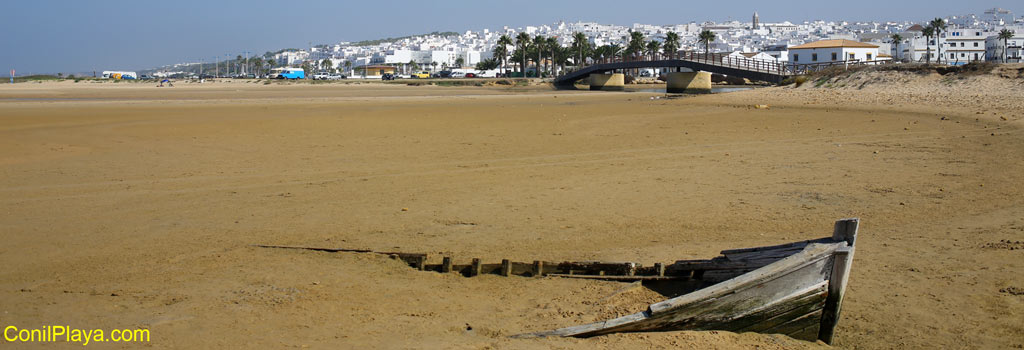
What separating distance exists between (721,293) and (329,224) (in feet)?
18.5

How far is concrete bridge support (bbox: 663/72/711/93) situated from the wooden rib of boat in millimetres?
54322

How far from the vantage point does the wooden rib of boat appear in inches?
235

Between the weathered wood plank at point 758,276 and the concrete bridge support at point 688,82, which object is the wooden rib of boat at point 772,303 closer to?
the weathered wood plank at point 758,276

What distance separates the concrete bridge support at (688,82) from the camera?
60.2 metres

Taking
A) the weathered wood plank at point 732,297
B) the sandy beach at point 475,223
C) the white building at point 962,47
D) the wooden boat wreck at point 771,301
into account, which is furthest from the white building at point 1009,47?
the weathered wood plank at point 732,297

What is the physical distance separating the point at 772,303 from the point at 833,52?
89.4 metres

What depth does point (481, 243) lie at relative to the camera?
9.30 m

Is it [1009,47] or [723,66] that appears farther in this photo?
[1009,47]

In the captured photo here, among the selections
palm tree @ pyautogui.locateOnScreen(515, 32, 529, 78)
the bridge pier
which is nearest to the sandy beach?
the bridge pier

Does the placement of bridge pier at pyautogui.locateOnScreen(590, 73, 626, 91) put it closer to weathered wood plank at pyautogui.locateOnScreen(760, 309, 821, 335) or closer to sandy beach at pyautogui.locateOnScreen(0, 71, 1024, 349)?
sandy beach at pyautogui.locateOnScreen(0, 71, 1024, 349)

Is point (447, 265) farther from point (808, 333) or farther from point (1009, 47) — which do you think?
point (1009, 47)

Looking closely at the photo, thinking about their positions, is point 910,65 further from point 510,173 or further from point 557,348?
point 557,348

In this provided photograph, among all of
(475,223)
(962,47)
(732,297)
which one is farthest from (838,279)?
(962,47)

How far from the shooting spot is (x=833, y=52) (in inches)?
3499
